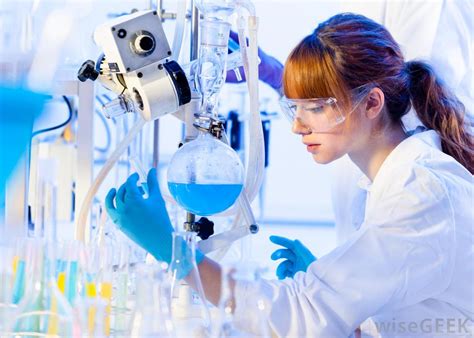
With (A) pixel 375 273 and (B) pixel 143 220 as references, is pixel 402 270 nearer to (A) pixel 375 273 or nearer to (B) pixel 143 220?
(A) pixel 375 273

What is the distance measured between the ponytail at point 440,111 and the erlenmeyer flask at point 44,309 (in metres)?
1.03

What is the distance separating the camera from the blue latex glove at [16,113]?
1.16 m

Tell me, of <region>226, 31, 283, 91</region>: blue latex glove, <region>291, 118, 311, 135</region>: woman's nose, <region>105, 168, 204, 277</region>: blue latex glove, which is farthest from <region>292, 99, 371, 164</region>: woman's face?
<region>226, 31, 283, 91</region>: blue latex glove

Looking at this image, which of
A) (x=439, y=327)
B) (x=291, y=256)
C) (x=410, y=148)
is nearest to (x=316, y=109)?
(x=410, y=148)

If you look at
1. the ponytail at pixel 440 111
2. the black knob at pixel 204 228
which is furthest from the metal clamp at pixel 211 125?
the ponytail at pixel 440 111

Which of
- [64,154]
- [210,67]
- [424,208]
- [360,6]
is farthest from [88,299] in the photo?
[64,154]

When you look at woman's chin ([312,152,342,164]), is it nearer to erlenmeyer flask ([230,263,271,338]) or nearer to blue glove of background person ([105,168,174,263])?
blue glove of background person ([105,168,174,263])

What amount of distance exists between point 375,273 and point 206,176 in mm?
400

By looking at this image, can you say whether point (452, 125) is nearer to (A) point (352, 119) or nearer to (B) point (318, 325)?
(A) point (352, 119)

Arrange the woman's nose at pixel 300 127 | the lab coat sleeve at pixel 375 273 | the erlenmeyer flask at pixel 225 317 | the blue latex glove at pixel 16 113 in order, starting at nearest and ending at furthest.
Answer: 1. the blue latex glove at pixel 16 113
2. the erlenmeyer flask at pixel 225 317
3. the lab coat sleeve at pixel 375 273
4. the woman's nose at pixel 300 127

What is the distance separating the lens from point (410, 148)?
5.76 feet

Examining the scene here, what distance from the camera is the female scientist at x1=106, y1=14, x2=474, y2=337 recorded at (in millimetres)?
1534

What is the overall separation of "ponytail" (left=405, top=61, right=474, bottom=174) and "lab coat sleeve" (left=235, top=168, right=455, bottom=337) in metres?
0.31

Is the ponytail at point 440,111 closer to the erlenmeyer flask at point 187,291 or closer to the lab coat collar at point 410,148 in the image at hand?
the lab coat collar at point 410,148
